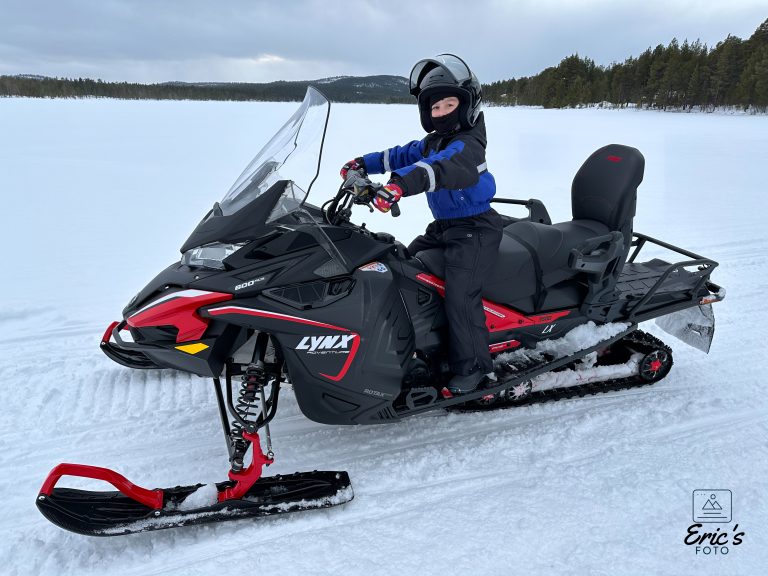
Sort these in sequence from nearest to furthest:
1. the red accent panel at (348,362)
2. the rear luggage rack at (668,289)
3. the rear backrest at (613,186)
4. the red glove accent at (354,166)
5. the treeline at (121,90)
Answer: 1. the red accent panel at (348,362)
2. the red glove accent at (354,166)
3. the rear backrest at (613,186)
4. the rear luggage rack at (668,289)
5. the treeline at (121,90)

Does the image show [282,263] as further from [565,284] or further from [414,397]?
[565,284]

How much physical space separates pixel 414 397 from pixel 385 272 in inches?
25.9

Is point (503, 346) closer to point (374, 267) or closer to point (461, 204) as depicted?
point (461, 204)

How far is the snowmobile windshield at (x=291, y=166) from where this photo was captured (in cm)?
240

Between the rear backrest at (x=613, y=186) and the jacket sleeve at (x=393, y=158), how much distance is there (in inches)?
43.6

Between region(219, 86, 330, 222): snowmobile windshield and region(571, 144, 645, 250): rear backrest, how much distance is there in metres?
1.77

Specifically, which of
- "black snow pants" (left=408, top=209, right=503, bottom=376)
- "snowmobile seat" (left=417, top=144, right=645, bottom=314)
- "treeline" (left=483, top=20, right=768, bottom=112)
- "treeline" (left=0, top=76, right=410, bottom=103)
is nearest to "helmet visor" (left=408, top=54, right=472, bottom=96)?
"black snow pants" (left=408, top=209, right=503, bottom=376)

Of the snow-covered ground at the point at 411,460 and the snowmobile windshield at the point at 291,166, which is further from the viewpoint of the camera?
the snowmobile windshield at the point at 291,166

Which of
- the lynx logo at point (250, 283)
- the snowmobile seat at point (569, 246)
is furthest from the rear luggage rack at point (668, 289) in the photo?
the lynx logo at point (250, 283)

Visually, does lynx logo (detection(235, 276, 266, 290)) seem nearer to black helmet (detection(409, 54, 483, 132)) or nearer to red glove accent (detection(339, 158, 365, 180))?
red glove accent (detection(339, 158, 365, 180))

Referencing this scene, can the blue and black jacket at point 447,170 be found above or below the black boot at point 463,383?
above

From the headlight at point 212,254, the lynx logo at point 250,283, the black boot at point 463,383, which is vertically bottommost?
the black boot at point 463,383

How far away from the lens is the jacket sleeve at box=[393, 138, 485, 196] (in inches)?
92.0

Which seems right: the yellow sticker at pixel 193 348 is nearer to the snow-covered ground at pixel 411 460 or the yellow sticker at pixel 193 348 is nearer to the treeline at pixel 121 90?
the snow-covered ground at pixel 411 460
